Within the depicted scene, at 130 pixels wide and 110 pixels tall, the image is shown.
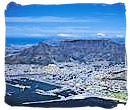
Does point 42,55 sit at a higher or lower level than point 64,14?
lower

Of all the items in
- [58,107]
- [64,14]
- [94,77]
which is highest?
[64,14]

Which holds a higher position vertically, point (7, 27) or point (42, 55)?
point (7, 27)

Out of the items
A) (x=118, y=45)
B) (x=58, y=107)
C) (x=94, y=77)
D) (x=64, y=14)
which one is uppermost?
(x=64, y=14)

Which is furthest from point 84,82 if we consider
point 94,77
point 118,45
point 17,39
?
point 17,39

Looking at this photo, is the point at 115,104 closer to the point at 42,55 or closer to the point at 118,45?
the point at 118,45

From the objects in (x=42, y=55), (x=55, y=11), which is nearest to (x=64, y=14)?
(x=55, y=11)

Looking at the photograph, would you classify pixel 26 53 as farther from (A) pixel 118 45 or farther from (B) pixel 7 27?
(A) pixel 118 45
